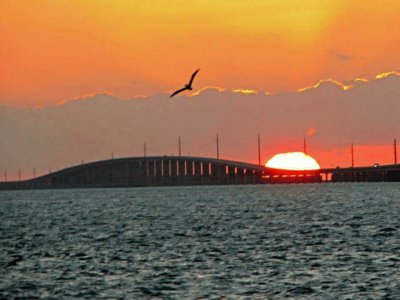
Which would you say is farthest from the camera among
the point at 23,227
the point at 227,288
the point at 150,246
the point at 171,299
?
the point at 23,227

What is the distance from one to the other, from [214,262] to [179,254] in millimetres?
5585

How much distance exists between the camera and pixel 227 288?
4247cm

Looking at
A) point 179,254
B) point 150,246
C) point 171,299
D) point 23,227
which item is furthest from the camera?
point 23,227

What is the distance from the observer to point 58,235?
77.7 m

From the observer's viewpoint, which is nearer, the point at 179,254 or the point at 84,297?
the point at 84,297

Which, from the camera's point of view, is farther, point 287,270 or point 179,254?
point 179,254

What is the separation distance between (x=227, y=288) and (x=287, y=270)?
662 cm

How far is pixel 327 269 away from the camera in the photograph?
48469mm

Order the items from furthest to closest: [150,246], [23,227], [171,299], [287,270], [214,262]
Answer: [23,227], [150,246], [214,262], [287,270], [171,299]

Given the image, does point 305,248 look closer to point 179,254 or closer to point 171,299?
point 179,254

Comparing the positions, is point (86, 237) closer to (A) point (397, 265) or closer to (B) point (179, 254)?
(B) point (179, 254)

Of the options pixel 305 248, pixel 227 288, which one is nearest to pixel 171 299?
pixel 227 288

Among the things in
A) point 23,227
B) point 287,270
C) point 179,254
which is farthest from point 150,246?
point 23,227

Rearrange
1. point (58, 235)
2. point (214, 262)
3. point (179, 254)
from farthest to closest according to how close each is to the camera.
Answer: point (58, 235), point (179, 254), point (214, 262)
